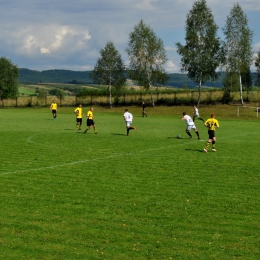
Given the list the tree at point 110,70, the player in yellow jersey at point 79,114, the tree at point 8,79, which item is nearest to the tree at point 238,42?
the tree at point 110,70

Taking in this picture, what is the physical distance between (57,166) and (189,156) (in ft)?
23.1

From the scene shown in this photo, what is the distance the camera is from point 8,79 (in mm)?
133250

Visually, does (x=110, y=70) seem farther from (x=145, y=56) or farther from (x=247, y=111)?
(x=247, y=111)

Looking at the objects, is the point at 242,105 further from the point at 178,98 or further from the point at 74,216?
the point at 74,216

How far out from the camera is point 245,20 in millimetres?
75750

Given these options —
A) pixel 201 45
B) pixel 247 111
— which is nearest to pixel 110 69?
pixel 201 45

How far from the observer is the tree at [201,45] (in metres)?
76.2

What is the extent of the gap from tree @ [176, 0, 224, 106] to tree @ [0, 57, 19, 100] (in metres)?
65.0

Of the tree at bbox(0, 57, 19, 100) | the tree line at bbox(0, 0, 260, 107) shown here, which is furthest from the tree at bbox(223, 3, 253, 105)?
the tree at bbox(0, 57, 19, 100)

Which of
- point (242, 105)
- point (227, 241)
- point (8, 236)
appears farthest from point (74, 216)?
point (242, 105)

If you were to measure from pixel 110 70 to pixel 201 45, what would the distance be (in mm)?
19609

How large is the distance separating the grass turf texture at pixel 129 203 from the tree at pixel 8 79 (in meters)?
104

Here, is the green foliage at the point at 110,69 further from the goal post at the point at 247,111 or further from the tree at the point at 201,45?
the goal post at the point at 247,111

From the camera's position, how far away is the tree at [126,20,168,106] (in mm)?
84750
